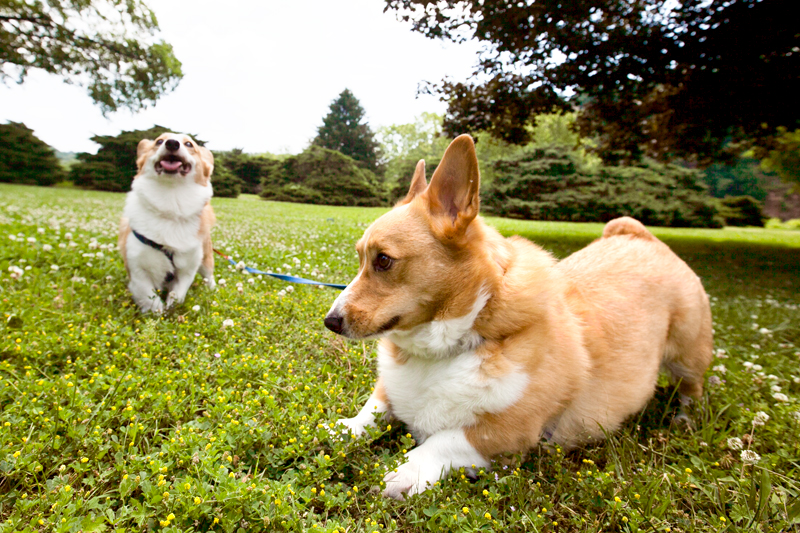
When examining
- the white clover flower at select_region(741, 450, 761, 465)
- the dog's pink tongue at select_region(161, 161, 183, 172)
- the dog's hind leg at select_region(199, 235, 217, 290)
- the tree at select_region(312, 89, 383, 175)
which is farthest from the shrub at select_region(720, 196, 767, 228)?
the dog's pink tongue at select_region(161, 161, 183, 172)

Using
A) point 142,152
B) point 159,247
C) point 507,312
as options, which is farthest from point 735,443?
point 142,152

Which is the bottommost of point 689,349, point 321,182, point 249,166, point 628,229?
point 689,349

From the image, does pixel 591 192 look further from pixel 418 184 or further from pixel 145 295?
pixel 145 295

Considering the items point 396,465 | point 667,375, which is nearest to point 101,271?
point 396,465

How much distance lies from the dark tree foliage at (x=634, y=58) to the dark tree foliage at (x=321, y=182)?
18.2 m

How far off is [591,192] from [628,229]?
27.0m

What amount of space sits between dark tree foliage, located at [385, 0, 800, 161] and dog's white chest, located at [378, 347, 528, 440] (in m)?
8.81

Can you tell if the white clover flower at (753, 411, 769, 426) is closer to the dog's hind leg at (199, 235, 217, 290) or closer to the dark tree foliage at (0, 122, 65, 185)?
the dog's hind leg at (199, 235, 217, 290)

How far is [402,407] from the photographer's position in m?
2.08

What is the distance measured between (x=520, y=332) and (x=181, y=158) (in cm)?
391

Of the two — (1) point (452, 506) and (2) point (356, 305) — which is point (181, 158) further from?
(1) point (452, 506)

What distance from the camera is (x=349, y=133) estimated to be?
37.6 meters

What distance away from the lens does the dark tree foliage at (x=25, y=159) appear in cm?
2617

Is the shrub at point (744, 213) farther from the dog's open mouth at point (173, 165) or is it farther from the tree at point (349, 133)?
the dog's open mouth at point (173, 165)
